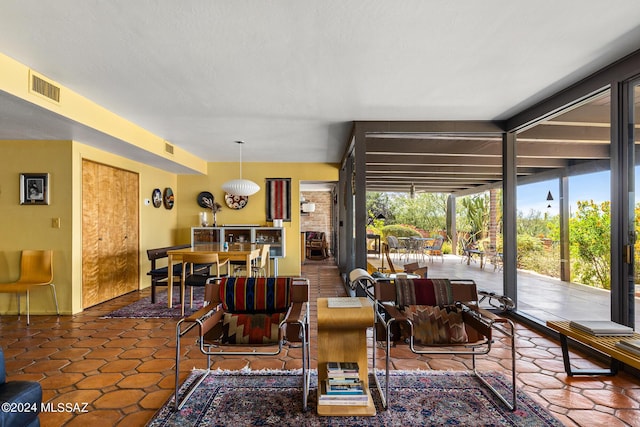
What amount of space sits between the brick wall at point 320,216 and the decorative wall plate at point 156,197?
5215 mm

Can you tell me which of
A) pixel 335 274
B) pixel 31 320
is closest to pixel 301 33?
pixel 31 320

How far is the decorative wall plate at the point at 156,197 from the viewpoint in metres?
6.16

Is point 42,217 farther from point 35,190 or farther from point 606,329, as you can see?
point 606,329

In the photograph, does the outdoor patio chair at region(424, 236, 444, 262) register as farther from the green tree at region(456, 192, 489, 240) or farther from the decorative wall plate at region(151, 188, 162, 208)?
the decorative wall plate at region(151, 188, 162, 208)

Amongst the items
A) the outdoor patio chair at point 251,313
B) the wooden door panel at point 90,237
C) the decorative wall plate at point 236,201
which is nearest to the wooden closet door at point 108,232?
the wooden door panel at point 90,237

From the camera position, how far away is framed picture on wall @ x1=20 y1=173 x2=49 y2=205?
4133 mm

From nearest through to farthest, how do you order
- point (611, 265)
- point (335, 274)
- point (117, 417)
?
1. point (117, 417)
2. point (611, 265)
3. point (335, 274)

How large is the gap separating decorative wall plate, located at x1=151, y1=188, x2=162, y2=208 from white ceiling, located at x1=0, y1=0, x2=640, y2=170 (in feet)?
7.55

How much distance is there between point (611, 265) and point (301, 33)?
10.0ft

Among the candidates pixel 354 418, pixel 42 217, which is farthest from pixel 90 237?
pixel 354 418

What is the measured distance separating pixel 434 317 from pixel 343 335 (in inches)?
29.5

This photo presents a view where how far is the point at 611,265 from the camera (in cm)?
269

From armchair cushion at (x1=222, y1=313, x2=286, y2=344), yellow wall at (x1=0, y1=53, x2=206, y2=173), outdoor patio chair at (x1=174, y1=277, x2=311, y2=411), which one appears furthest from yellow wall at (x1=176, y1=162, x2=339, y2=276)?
armchair cushion at (x1=222, y1=313, x2=286, y2=344)

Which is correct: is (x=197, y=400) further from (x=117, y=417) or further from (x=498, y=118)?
(x=498, y=118)
